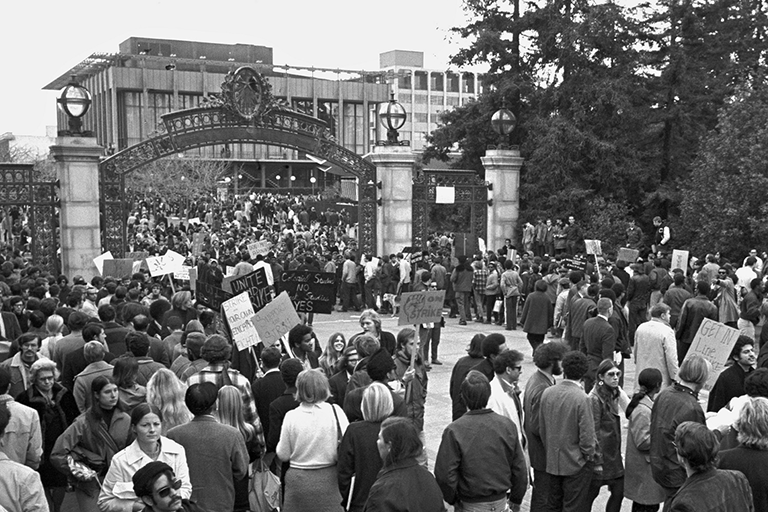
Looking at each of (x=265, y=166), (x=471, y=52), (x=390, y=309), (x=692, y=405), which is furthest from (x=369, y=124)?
(x=692, y=405)

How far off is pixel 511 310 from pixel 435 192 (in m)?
6.17

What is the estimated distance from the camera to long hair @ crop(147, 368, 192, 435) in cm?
662

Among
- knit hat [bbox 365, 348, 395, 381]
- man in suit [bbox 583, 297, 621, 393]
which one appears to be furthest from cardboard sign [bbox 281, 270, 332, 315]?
knit hat [bbox 365, 348, 395, 381]

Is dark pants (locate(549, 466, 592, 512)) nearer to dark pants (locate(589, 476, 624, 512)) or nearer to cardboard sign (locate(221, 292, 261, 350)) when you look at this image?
dark pants (locate(589, 476, 624, 512))

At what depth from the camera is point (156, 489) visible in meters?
4.79

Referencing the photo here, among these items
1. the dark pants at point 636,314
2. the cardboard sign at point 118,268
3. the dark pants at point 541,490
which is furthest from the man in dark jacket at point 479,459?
the cardboard sign at point 118,268

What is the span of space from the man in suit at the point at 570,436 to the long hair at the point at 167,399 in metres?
2.87

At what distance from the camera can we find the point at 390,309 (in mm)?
23562

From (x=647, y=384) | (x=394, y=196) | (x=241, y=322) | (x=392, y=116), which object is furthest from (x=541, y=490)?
(x=392, y=116)

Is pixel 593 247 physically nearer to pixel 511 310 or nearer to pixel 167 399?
pixel 511 310

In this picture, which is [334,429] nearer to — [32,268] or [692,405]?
[692,405]

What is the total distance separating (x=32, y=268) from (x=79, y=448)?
38.1 ft

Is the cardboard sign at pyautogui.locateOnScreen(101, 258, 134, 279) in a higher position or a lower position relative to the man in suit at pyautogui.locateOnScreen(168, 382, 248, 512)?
higher

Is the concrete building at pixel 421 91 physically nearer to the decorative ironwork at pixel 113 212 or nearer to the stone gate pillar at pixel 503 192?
the stone gate pillar at pixel 503 192
